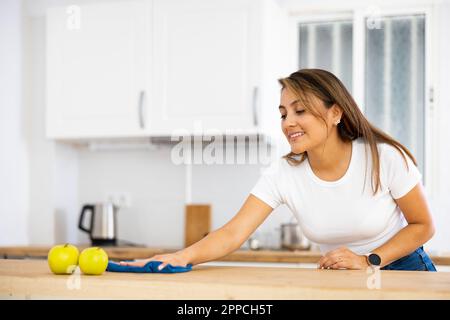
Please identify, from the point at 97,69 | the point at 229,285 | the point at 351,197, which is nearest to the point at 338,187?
the point at 351,197

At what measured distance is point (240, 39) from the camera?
138 inches

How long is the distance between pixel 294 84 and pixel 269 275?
0.62 m

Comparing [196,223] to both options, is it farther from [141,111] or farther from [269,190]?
[269,190]

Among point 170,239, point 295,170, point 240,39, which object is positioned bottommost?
point 170,239

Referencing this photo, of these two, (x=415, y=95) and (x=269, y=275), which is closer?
(x=269, y=275)

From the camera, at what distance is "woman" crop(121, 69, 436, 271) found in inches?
80.0

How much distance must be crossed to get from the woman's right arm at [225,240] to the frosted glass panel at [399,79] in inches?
72.8

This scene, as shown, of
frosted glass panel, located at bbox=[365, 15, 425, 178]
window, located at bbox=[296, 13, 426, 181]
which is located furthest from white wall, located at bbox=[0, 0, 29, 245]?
frosted glass panel, located at bbox=[365, 15, 425, 178]

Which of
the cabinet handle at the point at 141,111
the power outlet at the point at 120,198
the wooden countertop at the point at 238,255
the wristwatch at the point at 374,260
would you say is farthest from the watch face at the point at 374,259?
the power outlet at the point at 120,198

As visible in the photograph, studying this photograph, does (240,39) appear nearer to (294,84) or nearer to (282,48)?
(282,48)

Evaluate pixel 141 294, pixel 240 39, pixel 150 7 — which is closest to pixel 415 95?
pixel 240 39

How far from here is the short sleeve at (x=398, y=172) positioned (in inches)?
80.0
